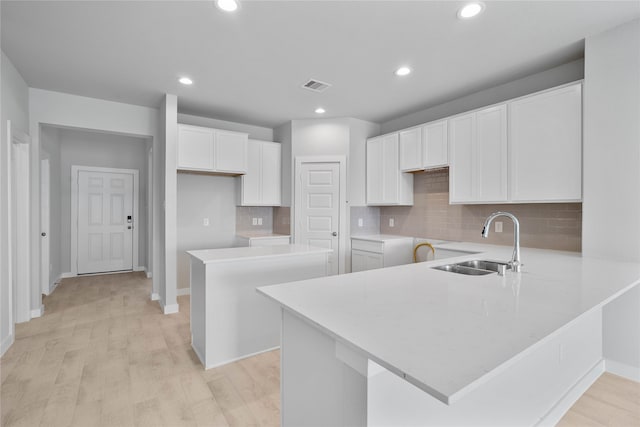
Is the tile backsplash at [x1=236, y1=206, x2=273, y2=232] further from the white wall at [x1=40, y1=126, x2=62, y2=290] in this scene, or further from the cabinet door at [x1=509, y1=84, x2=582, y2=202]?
the cabinet door at [x1=509, y1=84, x2=582, y2=202]

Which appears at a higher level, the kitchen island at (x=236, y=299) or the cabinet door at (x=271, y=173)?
the cabinet door at (x=271, y=173)

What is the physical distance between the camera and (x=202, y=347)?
8.57ft

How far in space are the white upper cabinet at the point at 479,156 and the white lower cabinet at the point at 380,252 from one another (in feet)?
3.36

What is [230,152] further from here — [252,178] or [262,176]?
[262,176]

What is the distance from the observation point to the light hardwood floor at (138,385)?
1948mm

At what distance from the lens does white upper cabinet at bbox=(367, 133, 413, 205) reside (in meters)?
4.39

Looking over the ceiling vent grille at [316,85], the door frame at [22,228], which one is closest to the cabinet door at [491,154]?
the ceiling vent grille at [316,85]

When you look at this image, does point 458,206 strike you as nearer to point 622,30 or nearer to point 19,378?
point 622,30

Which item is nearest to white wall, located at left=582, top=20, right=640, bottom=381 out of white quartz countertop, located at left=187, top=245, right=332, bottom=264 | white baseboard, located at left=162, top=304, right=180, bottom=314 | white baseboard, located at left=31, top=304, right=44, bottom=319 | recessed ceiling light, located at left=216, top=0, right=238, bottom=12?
white quartz countertop, located at left=187, top=245, right=332, bottom=264

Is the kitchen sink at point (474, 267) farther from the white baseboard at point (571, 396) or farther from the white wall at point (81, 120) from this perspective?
the white wall at point (81, 120)

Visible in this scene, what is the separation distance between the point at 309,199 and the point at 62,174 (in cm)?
449

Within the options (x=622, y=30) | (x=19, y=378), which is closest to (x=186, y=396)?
(x=19, y=378)

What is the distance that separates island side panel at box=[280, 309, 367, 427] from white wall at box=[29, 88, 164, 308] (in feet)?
10.7

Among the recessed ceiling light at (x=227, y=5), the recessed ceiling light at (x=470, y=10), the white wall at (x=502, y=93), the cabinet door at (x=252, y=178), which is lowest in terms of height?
the cabinet door at (x=252, y=178)
